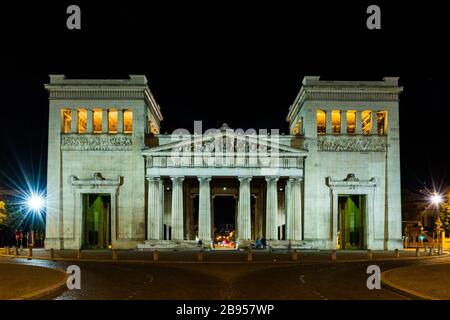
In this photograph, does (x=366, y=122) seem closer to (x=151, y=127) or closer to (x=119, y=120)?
(x=151, y=127)

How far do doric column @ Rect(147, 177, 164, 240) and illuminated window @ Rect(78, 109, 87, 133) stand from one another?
10701 mm

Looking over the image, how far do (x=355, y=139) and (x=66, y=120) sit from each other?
1335 inches

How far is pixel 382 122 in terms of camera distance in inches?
2955

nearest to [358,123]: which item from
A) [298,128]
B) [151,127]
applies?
[298,128]

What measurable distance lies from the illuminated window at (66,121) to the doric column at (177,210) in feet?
46.5

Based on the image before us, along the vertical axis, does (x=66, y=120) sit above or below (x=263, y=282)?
above

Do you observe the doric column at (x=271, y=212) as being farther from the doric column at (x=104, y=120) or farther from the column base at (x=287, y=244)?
the doric column at (x=104, y=120)

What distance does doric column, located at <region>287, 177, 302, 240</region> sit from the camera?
2776 inches

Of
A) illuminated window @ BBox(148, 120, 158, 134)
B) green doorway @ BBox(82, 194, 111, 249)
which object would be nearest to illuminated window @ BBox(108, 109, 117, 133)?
illuminated window @ BBox(148, 120, 158, 134)

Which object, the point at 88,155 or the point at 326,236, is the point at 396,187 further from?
the point at 88,155

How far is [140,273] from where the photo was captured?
3391 centimetres

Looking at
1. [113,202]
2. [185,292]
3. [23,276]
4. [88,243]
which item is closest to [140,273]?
[23,276]

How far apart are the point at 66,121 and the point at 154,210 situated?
15407 millimetres
